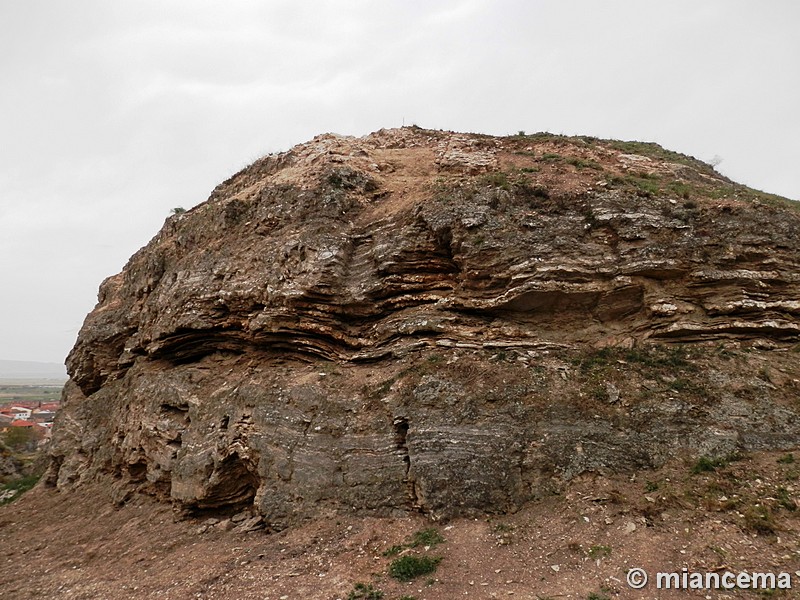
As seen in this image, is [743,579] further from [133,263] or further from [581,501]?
[133,263]

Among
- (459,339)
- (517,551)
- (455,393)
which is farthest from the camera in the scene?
(459,339)

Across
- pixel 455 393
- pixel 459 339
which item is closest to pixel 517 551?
pixel 455 393

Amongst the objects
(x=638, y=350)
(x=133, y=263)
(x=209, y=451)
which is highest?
(x=133, y=263)

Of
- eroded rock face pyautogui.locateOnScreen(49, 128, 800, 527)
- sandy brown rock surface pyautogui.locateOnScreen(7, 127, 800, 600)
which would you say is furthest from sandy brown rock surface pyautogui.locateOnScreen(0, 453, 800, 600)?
eroded rock face pyautogui.locateOnScreen(49, 128, 800, 527)

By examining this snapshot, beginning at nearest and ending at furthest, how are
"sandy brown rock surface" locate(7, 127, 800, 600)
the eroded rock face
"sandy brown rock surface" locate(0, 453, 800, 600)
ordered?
"sandy brown rock surface" locate(0, 453, 800, 600), "sandy brown rock surface" locate(7, 127, 800, 600), the eroded rock face

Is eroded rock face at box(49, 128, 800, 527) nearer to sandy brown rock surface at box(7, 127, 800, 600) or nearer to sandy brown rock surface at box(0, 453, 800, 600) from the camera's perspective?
sandy brown rock surface at box(7, 127, 800, 600)

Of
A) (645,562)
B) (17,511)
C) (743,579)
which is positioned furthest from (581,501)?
(17,511)

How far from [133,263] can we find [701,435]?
23433 mm

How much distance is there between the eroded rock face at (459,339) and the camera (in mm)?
10570

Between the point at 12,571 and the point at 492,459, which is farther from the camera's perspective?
the point at 12,571

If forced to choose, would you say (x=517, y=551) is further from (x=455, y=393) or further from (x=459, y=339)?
(x=459, y=339)

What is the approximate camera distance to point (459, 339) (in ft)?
40.8

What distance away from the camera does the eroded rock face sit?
10570 mm

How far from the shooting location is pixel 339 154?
17.5m
